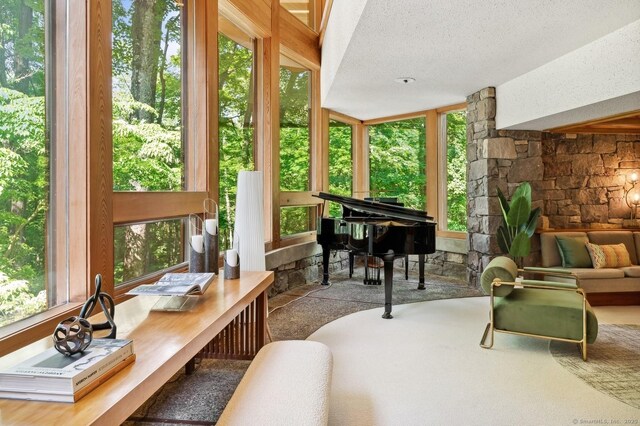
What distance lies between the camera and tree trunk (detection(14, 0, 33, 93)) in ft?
6.26

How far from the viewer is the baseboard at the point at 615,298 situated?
15.6 feet

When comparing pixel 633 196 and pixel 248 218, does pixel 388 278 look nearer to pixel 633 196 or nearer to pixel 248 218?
pixel 248 218

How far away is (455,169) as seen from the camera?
6.34 m

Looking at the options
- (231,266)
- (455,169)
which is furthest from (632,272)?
(231,266)

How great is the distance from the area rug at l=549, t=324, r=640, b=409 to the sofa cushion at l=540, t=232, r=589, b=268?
1.24 m

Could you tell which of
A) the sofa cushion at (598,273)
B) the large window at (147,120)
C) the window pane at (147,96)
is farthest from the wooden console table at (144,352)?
the sofa cushion at (598,273)

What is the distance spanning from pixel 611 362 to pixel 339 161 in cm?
474

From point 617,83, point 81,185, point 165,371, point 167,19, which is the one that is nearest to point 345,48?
point 167,19

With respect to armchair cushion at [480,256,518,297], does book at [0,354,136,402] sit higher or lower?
higher

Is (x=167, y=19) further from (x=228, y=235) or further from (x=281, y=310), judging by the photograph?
(x=281, y=310)

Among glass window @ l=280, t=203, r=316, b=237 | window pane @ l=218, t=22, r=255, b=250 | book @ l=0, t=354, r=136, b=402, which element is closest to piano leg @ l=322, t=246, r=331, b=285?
glass window @ l=280, t=203, r=316, b=237

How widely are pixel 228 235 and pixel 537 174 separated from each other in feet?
13.0

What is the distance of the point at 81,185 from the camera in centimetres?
222

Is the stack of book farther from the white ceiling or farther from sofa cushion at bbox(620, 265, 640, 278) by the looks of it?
sofa cushion at bbox(620, 265, 640, 278)
